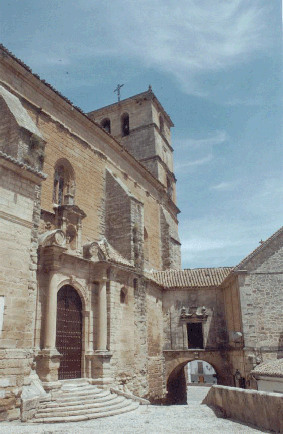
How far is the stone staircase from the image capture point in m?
7.97

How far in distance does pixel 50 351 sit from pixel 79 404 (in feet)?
4.86

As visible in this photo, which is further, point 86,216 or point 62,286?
point 86,216

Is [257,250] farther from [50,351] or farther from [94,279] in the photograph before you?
[50,351]

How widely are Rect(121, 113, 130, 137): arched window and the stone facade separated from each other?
22.9 feet

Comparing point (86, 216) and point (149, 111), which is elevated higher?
point (149, 111)

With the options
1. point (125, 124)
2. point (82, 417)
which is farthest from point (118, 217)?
point (125, 124)

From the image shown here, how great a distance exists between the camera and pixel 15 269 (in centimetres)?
807

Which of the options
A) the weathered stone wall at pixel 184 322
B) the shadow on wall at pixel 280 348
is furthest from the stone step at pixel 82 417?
the weathered stone wall at pixel 184 322

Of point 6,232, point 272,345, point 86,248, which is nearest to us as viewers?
point 6,232

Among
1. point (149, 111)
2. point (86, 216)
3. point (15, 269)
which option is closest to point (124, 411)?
point (15, 269)

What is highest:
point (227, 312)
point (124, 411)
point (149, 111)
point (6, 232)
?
point (149, 111)

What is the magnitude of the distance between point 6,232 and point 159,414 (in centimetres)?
566

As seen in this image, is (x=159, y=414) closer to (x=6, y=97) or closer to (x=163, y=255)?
(x=6, y=97)

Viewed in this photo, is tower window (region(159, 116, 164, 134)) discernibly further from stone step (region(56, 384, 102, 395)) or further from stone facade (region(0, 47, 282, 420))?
stone step (region(56, 384, 102, 395))
